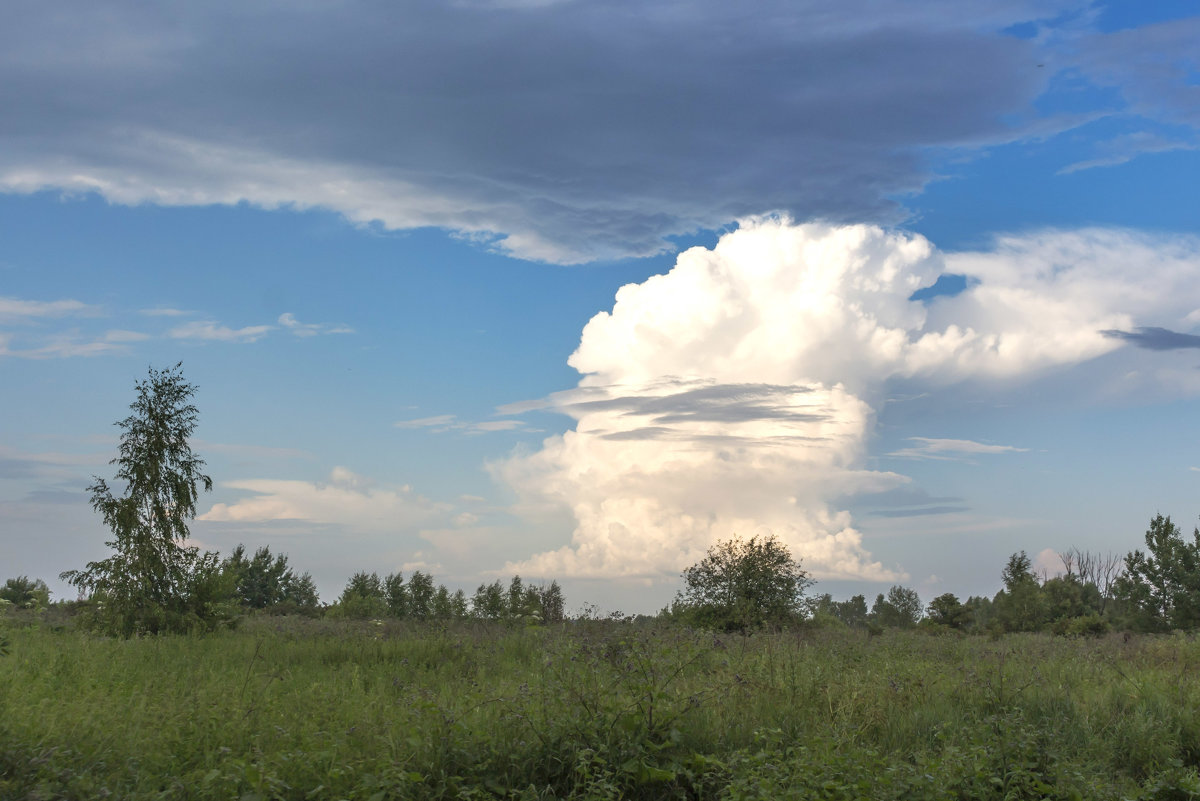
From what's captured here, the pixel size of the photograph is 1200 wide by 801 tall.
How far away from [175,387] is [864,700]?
18.0 meters

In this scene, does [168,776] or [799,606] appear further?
[799,606]

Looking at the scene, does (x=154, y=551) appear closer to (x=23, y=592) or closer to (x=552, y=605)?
(x=552, y=605)

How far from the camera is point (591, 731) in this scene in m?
7.61

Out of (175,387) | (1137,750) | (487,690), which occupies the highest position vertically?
(175,387)

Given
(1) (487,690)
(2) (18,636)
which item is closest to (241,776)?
(1) (487,690)

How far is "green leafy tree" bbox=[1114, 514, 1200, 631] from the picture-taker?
1740 inches

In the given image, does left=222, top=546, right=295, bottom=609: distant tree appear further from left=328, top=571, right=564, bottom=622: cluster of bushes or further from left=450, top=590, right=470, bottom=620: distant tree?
left=450, top=590, right=470, bottom=620: distant tree

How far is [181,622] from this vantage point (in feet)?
61.2

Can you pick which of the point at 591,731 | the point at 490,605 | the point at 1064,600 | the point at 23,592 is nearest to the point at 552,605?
the point at 490,605

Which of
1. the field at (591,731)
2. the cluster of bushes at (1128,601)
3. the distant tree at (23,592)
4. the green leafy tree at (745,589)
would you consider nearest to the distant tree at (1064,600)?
the cluster of bushes at (1128,601)

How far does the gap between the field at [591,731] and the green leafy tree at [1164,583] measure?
130 feet

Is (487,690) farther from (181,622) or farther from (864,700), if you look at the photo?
(181,622)

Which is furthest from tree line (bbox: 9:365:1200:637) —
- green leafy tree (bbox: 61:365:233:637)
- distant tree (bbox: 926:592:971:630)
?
distant tree (bbox: 926:592:971:630)

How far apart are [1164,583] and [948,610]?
1153 cm
